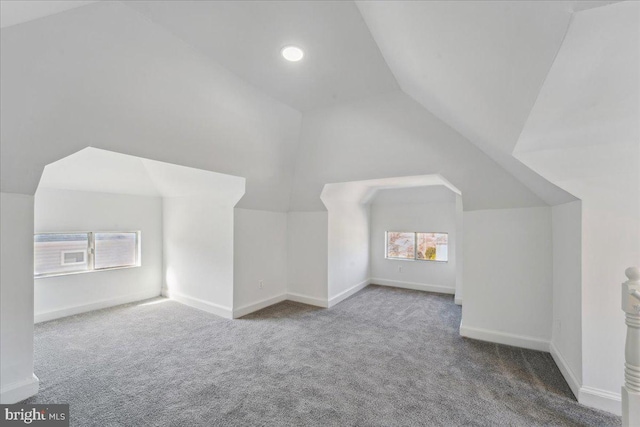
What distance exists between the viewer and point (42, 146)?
6.98 ft

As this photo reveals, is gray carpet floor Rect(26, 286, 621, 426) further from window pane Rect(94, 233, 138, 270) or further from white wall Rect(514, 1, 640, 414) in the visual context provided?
window pane Rect(94, 233, 138, 270)

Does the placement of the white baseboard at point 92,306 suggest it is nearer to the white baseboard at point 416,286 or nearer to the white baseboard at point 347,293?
the white baseboard at point 347,293

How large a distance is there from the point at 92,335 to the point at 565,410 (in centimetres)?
507

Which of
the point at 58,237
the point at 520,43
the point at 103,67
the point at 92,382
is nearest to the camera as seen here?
the point at 520,43

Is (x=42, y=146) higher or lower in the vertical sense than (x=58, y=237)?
higher

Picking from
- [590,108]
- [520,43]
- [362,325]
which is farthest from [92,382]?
[590,108]

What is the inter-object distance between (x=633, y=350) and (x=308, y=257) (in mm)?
3909

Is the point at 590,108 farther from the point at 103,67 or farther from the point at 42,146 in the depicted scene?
the point at 42,146

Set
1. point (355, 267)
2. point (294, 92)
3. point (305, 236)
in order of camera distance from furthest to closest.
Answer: point (355, 267)
point (305, 236)
point (294, 92)

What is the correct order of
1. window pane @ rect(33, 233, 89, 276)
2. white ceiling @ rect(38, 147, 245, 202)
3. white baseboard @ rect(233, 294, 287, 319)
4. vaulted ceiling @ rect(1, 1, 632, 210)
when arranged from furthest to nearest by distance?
white baseboard @ rect(233, 294, 287, 319) → window pane @ rect(33, 233, 89, 276) → white ceiling @ rect(38, 147, 245, 202) → vaulted ceiling @ rect(1, 1, 632, 210)

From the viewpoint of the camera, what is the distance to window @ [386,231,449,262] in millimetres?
5719

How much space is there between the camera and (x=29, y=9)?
4.32ft

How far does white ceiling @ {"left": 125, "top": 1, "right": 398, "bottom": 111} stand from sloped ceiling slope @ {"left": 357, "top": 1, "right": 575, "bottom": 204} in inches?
7.3

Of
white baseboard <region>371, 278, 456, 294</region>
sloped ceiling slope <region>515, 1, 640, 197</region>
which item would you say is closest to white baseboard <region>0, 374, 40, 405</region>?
sloped ceiling slope <region>515, 1, 640, 197</region>
